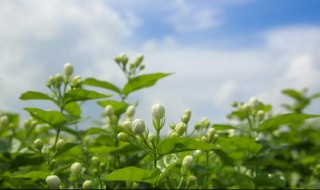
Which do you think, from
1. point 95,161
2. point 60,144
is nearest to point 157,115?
point 95,161

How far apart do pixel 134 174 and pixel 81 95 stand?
0.95 m

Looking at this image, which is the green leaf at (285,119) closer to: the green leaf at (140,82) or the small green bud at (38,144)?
the green leaf at (140,82)

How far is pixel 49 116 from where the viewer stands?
9.23 feet

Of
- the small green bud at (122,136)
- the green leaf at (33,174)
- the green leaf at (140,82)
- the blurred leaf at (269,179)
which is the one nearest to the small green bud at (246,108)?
the blurred leaf at (269,179)

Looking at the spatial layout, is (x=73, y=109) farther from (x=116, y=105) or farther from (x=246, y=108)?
(x=246, y=108)

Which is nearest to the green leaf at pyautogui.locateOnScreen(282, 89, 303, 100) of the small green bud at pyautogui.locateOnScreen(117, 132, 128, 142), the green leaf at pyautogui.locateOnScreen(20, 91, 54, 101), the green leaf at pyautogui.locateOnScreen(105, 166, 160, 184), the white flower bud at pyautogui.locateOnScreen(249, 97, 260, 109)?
the white flower bud at pyautogui.locateOnScreen(249, 97, 260, 109)

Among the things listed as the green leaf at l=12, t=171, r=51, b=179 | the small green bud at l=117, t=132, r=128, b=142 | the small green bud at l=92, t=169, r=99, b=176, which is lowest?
the green leaf at l=12, t=171, r=51, b=179

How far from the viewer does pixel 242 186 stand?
292cm

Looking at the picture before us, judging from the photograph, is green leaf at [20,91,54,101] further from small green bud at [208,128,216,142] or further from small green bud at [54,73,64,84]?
small green bud at [208,128,216,142]

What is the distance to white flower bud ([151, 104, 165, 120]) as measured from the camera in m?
2.14

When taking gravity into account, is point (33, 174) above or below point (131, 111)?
below

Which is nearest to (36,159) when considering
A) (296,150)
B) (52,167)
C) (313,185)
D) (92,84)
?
(52,167)

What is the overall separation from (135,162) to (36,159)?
2.08 feet

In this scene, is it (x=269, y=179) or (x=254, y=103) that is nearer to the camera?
(x=269, y=179)
